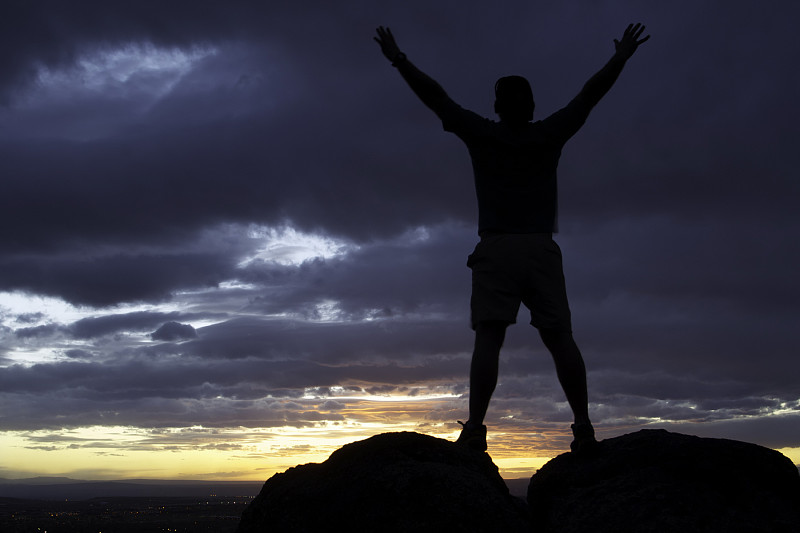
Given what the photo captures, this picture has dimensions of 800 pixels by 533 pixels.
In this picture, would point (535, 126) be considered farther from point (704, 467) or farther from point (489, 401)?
point (704, 467)

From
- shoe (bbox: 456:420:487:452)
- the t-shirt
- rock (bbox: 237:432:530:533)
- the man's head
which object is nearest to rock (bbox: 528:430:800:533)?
rock (bbox: 237:432:530:533)

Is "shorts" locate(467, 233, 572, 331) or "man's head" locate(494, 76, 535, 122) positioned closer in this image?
"shorts" locate(467, 233, 572, 331)

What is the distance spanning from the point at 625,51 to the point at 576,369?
10.5 ft

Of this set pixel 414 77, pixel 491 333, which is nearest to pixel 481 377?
pixel 491 333

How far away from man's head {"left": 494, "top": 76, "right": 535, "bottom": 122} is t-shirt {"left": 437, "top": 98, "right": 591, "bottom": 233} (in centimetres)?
10

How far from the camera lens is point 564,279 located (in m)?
6.19

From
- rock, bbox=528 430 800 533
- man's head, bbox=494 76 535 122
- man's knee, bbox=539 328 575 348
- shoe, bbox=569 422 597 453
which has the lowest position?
rock, bbox=528 430 800 533

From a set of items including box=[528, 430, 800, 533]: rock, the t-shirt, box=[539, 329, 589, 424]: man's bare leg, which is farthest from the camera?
the t-shirt

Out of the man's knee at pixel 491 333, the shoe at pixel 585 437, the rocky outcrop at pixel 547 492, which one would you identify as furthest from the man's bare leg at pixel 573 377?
the man's knee at pixel 491 333

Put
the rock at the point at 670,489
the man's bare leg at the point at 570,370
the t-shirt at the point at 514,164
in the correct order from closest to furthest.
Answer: the rock at the point at 670,489
the man's bare leg at the point at 570,370
the t-shirt at the point at 514,164

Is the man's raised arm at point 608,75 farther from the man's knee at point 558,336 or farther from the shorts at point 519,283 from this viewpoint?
the man's knee at point 558,336

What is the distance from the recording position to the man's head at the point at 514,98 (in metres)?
6.25

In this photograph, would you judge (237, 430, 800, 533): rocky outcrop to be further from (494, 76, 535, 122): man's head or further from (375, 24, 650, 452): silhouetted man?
(494, 76, 535, 122): man's head

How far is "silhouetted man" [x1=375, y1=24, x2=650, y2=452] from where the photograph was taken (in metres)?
5.95
